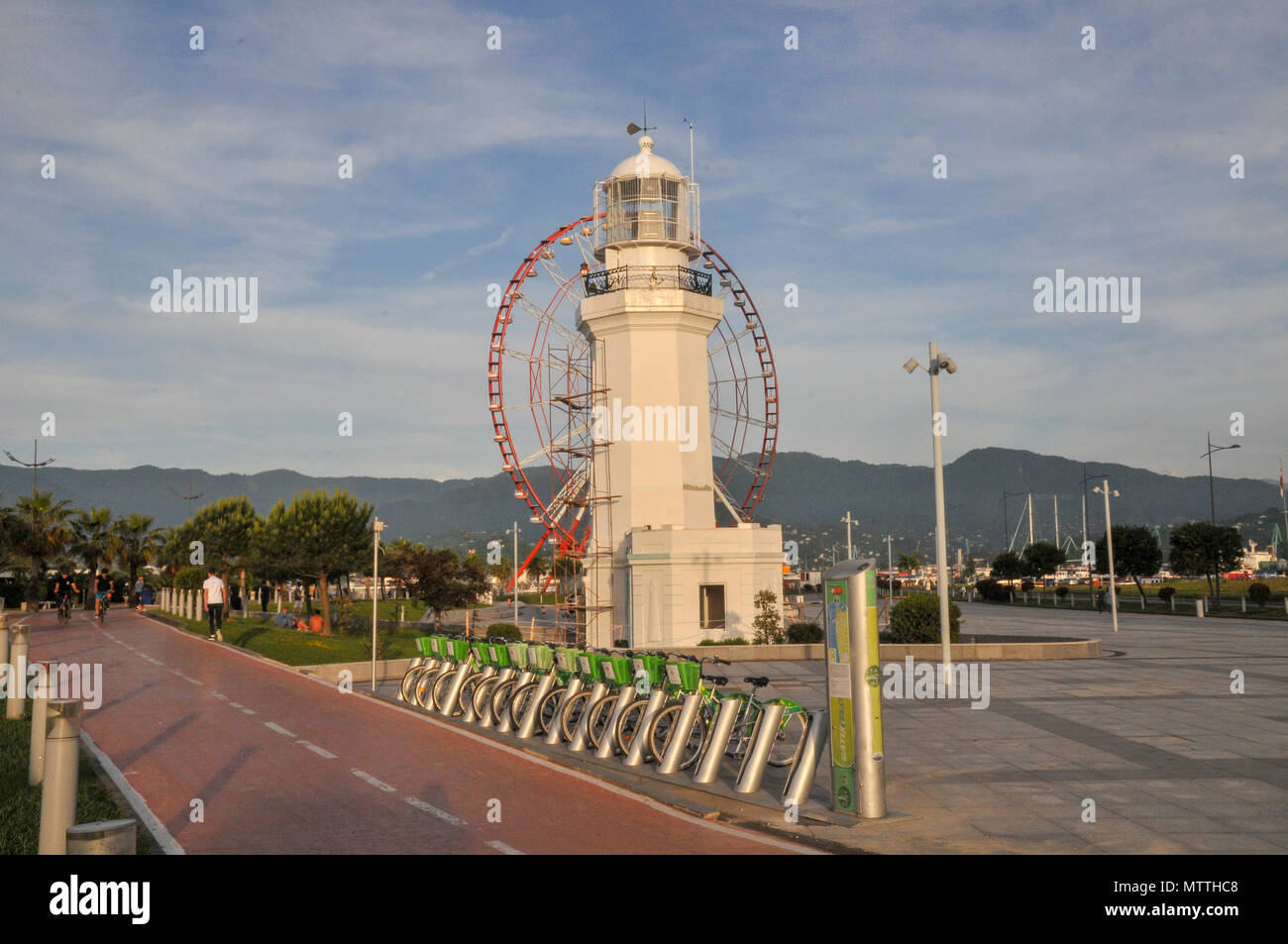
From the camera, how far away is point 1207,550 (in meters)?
54.0

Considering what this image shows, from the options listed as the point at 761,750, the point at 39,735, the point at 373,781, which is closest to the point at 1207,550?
the point at 761,750

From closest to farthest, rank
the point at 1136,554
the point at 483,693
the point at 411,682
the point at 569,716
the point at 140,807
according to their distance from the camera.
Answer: the point at 140,807, the point at 569,716, the point at 483,693, the point at 411,682, the point at 1136,554

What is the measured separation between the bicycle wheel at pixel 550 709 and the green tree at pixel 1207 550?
48.7m

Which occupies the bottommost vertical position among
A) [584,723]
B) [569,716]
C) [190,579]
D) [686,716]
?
[569,716]

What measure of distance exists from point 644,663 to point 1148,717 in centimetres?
827

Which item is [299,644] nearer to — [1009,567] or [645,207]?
[645,207]

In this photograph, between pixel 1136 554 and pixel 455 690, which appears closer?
pixel 455 690

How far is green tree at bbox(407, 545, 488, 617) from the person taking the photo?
147 ft

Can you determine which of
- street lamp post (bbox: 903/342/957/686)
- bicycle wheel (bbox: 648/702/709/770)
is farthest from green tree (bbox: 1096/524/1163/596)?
bicycle wheel (bbox: 648/702/709/770)

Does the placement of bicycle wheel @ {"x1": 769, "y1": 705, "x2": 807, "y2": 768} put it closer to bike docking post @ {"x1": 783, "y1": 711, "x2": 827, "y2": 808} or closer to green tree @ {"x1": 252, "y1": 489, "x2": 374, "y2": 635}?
bike docking post @ {"x1": 783, "y1": 711, "x2": 827, "y2": 808}

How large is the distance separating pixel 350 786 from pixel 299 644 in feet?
58.8

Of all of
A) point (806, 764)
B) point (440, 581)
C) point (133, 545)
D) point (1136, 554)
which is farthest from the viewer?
point (133, 545)

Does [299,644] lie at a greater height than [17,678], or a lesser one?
lesser
